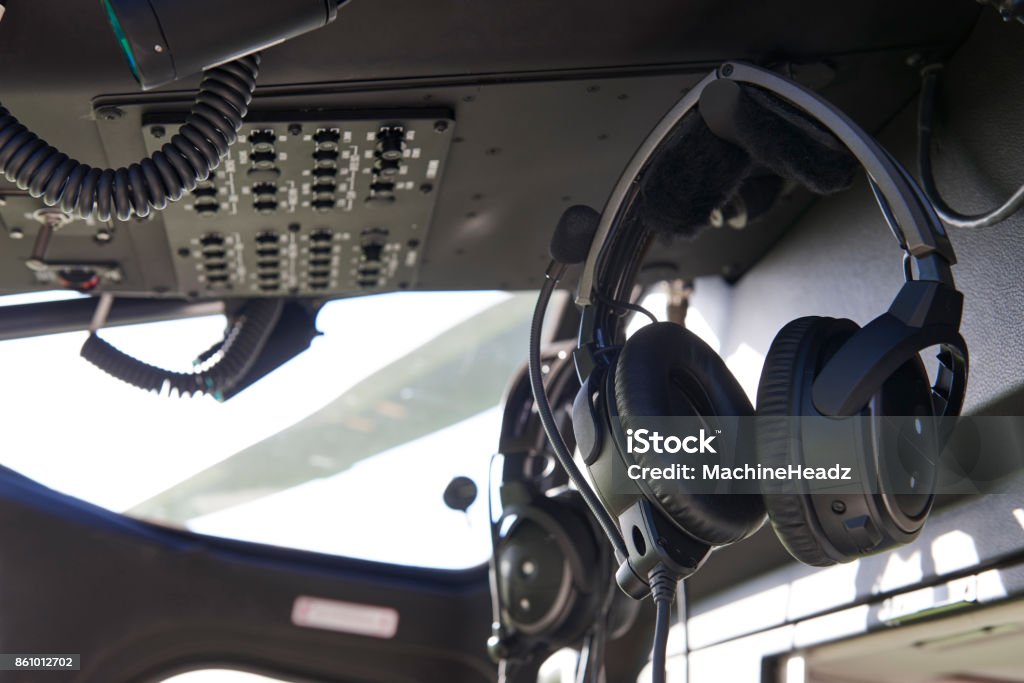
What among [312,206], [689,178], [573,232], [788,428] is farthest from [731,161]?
[312,206]

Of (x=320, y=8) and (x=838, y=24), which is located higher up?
(x=838, y=24)

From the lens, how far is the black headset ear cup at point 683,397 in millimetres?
640

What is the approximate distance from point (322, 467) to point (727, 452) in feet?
4.86

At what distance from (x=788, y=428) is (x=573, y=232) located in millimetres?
257

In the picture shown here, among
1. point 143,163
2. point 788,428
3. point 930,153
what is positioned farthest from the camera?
point 930,153

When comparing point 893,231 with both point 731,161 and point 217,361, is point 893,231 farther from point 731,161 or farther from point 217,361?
point 217,361

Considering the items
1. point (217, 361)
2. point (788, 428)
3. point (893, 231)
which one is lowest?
point (788, 428)

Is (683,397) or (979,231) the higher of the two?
(979,231)

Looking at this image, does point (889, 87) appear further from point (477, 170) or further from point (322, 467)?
point (322, 467)

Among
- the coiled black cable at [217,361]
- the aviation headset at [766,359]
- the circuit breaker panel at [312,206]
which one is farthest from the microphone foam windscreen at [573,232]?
the coiled black cable at [217,361]

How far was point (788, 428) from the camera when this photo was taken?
23.0 inches

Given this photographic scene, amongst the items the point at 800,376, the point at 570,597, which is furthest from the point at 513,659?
the point at 800,376

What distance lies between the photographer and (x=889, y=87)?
861 millimetres

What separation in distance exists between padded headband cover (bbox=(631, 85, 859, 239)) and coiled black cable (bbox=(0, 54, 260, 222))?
0.32 meters
